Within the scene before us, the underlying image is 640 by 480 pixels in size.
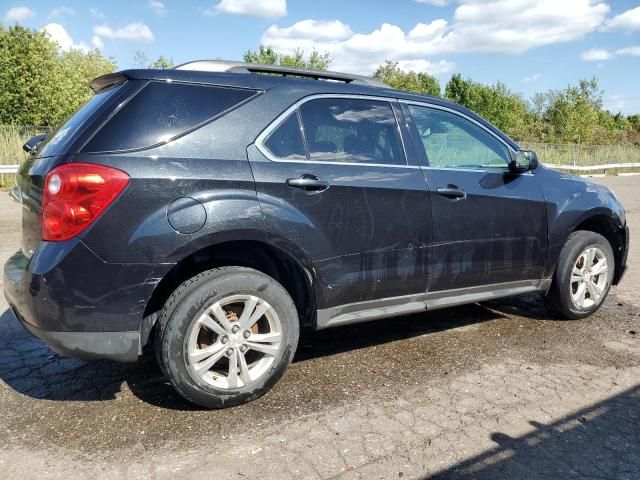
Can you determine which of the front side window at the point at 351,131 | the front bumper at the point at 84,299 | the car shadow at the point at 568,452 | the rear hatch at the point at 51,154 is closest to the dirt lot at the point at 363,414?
the car shadow at the point at 568,452

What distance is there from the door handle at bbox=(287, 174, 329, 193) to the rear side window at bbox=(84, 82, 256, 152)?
57 centimetres

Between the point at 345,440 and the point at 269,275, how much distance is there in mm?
1094

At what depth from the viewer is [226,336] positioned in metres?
3.02

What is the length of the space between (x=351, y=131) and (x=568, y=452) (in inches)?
86.9

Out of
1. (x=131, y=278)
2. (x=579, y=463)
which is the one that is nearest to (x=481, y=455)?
(x=579, y=463)

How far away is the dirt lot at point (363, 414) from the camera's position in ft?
8.28

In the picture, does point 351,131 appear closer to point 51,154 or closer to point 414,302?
point 414,302

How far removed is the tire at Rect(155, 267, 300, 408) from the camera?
2.87 metres

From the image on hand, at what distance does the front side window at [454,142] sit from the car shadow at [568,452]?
1863 mm

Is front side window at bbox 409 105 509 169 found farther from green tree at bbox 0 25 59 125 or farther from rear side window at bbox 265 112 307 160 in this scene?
green tree at bbox 0 25 59 125

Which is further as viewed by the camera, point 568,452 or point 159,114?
point 159,114

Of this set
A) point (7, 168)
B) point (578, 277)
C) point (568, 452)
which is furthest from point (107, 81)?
point (7, 168)

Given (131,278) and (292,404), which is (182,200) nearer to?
(131,278)

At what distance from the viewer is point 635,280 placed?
618 centimetres
